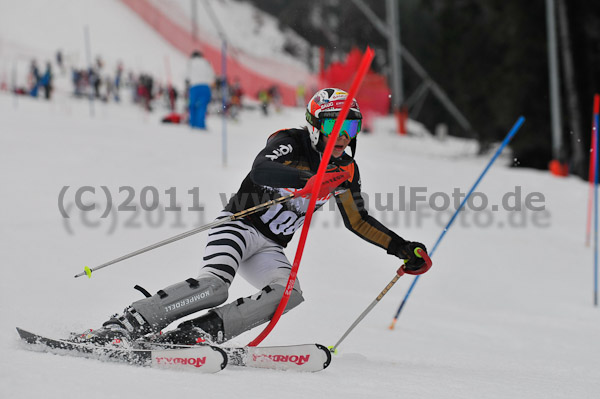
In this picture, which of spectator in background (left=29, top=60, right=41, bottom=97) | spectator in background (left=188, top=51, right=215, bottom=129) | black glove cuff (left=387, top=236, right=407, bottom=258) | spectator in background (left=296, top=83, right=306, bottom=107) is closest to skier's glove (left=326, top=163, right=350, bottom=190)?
black glove cuff (left=387, top=236, right=407, bottom=258)

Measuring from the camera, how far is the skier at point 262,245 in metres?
3.20

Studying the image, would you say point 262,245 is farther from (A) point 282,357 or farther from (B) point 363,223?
(A) point 282,357

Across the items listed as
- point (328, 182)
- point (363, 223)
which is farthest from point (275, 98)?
point (328, 182)

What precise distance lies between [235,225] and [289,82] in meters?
29.6

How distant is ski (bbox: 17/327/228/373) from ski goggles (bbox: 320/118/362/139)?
137cm

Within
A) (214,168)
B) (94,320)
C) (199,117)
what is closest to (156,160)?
(214,168)

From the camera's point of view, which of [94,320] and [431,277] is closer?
[94,320]

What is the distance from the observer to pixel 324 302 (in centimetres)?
568

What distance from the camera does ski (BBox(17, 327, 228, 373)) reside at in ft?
9.36

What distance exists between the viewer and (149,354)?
288 centimetres

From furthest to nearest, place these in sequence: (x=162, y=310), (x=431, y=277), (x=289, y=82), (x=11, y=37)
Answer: (x=289, y=82) < (x=11, y=37) < (x=431, y=277) < (x=162, y=310)

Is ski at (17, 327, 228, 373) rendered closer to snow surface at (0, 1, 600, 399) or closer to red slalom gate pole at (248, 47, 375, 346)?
snow surface at (0, 1, 600, 399)

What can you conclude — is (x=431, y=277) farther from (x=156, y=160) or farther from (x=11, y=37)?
(x=11, y=37)

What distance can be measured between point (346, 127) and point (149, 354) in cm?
157
